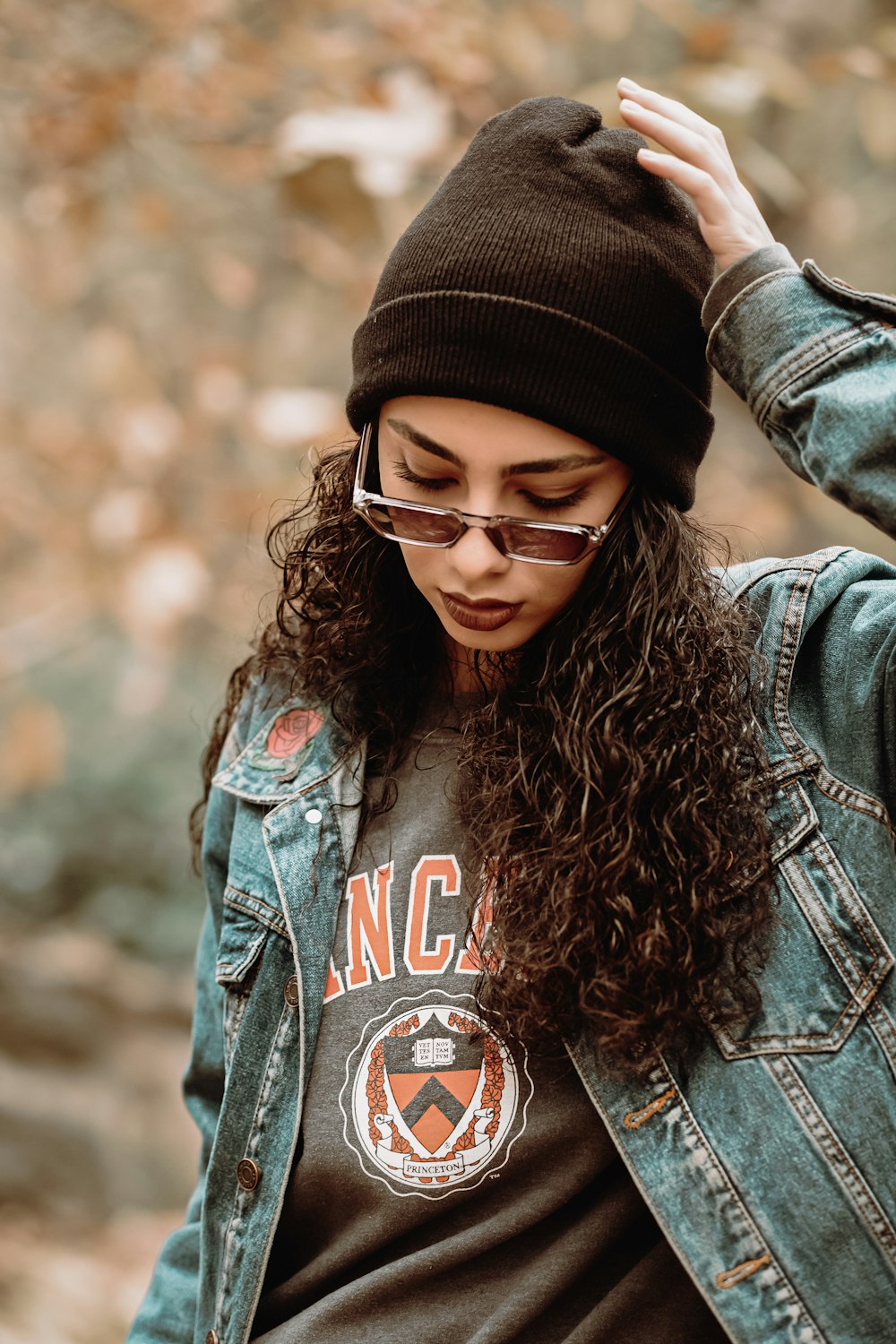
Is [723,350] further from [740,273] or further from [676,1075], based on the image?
[676,1075]

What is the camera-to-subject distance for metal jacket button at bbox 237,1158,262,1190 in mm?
1372

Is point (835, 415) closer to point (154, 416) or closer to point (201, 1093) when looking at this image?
point (201, 1093)

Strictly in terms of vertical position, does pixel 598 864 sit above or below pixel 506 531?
below

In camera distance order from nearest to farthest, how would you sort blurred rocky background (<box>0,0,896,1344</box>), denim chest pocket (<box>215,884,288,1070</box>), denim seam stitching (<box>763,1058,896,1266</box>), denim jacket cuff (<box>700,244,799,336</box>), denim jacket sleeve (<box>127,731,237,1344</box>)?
denim seam stitching (<box>763,1058,896,1266</box>) < denim jacket cuff (<box>700,244,799,336</box>) < denim chest pocket (<box>215,884,288,1070</box>) < denim jacket sleeve (<box>127,731,237,1344</box>) < blurred rocky background (<box>0,0,896,1344</box>)

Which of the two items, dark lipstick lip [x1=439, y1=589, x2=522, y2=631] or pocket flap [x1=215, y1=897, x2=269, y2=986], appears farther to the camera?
pocket flap [x1=215, y1=897, x2=269, y2=986]

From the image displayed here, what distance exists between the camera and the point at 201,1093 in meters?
1.64

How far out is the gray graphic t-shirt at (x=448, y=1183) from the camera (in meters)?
1.23

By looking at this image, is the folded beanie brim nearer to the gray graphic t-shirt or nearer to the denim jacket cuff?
the denim jacket cuff

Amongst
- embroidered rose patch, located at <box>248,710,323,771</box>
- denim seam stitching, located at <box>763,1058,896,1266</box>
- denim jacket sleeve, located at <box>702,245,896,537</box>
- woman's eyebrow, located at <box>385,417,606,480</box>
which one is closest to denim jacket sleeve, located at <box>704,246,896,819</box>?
denim jacket sleeve, located at <box>702,245,896,537</box>

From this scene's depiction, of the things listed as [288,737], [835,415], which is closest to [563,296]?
[835,415]

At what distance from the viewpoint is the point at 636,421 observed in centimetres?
127

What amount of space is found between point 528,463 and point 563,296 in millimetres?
170

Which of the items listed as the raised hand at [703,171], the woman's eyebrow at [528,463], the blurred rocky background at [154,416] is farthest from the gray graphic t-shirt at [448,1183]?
the blurred rocky background at [154,416]

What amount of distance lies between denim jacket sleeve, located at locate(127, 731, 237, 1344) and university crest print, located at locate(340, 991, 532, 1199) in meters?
0.34
